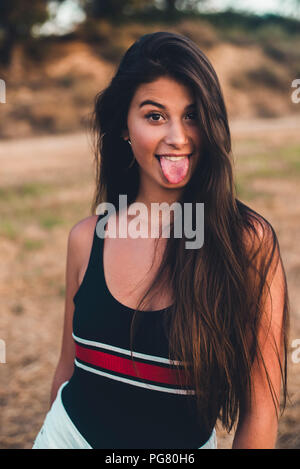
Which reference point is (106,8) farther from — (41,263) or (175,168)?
(175,168)

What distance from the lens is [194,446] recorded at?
4.91 feet

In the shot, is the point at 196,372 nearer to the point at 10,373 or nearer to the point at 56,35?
the point at 10,373

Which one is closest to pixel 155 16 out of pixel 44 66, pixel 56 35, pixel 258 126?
Answer: pixel 56 35

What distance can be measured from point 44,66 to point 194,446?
2010cm

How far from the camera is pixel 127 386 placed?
57.6 inches

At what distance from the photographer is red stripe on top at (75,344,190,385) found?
143 centimetres

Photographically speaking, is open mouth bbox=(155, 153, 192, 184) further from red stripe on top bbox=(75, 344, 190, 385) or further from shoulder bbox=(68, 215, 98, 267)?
red stripe on top bbox=(75, 344, 190, 385)

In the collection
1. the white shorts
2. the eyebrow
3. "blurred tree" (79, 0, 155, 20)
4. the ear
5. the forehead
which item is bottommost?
the white shorts

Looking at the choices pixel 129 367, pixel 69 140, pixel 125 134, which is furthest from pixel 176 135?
pixel 69 140

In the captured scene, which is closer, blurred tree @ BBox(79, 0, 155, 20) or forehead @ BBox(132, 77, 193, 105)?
forehead @ BBox(132, 77, 193, 105)

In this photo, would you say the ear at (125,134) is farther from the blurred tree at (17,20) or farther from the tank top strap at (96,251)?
the blurred tree at (17,20)

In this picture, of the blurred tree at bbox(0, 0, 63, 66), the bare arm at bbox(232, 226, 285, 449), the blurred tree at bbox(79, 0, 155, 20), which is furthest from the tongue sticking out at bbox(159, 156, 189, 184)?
the blurred tree at bbox(79, 0, 155, 20)

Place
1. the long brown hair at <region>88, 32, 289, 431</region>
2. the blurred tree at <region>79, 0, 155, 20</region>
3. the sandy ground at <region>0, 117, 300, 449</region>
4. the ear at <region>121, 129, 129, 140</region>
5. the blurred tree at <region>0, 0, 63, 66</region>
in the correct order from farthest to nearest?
the blurred tree at <region>79, 0, 155, 20</region> → the blurred tree at <region>0, 0, 63, 66</region> → the sandy ground at <region>0, 117, 300, 449</region> → the ear at <region>121, 129, 129, 140</region> → the long brown hair at <region>88, 32, 289, 431</region>

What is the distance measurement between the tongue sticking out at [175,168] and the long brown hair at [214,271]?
7 cm
